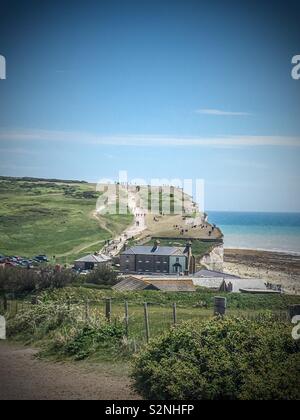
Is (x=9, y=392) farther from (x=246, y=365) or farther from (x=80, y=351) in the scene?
(x=246, y=365)

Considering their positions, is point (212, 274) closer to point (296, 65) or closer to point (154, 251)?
point (154, 251)

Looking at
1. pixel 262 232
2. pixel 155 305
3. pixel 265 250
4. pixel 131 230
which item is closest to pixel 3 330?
pixel 155 305

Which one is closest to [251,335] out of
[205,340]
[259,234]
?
[205,340]

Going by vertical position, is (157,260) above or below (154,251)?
below

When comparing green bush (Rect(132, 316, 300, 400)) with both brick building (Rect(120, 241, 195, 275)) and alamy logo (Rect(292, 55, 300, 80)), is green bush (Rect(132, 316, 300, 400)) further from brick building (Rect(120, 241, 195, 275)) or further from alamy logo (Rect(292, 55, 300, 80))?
brick building (Rect(120, 241, 195, 275))

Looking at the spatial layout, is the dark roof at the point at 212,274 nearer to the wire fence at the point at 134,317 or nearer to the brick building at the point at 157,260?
the brick building at the point at 157,260
